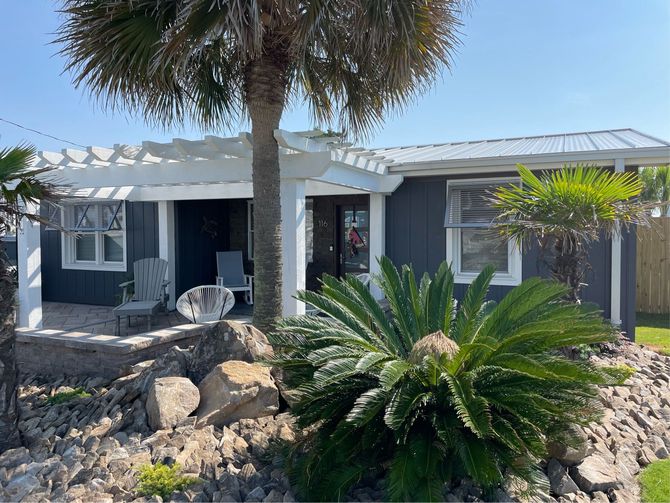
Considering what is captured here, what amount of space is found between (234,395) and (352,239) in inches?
262

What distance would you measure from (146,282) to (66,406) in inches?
178

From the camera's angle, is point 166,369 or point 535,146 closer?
point 166,369

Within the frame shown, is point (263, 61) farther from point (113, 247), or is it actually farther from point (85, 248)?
point (85, 248)

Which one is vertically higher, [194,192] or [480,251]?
[194,192]

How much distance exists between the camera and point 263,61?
17.1 feet

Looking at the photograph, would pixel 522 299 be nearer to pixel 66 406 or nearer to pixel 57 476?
pixel 57 476

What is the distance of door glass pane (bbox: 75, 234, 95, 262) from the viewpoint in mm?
11625

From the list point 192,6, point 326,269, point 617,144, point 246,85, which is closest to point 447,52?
point 246,85

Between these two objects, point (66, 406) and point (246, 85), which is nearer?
point (66, 406)

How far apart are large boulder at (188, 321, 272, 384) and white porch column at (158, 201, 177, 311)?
5698mm

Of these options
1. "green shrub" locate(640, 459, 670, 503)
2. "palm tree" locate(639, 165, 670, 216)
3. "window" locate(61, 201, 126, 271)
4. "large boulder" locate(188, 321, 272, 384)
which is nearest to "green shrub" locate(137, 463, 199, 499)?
"large boulder" locate(188, 321, 272, 384)

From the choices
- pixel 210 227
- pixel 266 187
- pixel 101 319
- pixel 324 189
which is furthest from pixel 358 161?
pixel 101 319

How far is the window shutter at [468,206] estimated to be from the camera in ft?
26.8

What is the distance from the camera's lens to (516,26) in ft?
27.1
